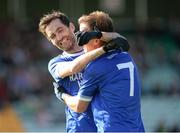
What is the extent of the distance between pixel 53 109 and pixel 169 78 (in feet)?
7.92

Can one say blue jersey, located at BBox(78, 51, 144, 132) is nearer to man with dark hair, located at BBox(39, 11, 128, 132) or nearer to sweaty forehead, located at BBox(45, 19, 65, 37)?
man with dark hair, located at BBox(39, 11, 128, 132)

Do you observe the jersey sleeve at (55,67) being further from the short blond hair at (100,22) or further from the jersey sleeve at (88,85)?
the short blond hair at (100,22)

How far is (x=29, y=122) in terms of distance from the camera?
519 inches

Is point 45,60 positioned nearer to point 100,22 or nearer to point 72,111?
point 72,111

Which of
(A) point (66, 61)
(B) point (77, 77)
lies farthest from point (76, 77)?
(A) point (66, 61)

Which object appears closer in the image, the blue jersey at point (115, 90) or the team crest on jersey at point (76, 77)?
the blue jersey at point (115, 90)

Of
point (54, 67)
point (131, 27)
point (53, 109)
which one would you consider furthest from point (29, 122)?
point (54, 67)

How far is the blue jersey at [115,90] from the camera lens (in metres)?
4.96

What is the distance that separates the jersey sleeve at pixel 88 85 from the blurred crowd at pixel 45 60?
323 inches

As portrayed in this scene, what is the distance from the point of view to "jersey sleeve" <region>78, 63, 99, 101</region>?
4980 mm

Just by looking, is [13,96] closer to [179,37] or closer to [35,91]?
[35,91]

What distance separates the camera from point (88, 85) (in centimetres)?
502

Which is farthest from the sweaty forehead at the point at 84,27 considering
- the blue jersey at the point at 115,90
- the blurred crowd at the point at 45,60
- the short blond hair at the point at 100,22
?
the blurred crowd at the point at 45,60

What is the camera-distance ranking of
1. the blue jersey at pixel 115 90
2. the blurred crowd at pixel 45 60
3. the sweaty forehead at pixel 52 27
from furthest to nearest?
the blurred crowd at pixel 45 60 < the sweaty forehead at pixel 52 27 < the blue jersey at pixel 115 90
